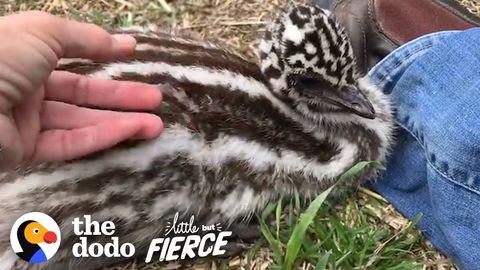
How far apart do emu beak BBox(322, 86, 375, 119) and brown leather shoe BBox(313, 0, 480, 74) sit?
28cm

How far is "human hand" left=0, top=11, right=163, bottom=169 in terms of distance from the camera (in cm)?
164

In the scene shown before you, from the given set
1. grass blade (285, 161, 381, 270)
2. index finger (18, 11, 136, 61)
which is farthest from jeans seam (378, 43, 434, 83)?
index finger (18, 11, 136, 61)

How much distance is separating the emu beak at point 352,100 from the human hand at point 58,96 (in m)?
0.43

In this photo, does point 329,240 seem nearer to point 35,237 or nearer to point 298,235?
point 298,235

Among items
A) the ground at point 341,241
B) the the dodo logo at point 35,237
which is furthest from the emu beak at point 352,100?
the the dodo logo at point 35,237

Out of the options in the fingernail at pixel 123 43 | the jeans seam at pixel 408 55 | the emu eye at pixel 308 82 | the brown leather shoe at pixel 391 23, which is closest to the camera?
the fingernail at pixel 123 43

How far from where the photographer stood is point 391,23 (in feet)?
7.79

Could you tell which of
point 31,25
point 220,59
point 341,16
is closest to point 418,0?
point 341,16

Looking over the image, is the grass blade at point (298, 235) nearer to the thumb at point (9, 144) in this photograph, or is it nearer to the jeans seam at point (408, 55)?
the jeans seam at point (408, 55)

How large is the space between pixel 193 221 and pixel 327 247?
0.31 metres

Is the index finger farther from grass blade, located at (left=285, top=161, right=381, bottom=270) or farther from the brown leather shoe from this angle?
the brown leather shoe

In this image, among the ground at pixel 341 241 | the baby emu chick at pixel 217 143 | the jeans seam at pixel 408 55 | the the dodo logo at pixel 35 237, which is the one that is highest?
the jeans seam at pixel 408 55

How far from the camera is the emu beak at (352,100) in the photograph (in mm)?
2113

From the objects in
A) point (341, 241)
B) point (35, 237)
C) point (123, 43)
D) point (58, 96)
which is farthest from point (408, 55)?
point (35, 237)
